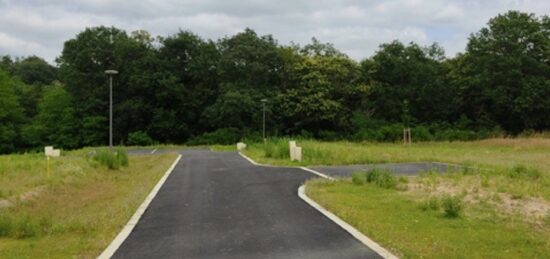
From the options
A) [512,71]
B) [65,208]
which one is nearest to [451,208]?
[65,208]

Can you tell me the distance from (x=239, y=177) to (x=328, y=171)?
3915 millimetres

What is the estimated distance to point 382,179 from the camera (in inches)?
661

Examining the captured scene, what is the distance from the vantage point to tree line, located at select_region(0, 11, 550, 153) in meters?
66.1

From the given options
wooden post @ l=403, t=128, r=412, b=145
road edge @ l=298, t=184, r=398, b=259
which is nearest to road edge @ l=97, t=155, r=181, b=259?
road edge @ l=298, t=184, r=398, b=259

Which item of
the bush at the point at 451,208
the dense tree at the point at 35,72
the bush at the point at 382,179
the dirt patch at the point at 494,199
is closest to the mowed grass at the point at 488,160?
the dirt patch at the point at 494,199

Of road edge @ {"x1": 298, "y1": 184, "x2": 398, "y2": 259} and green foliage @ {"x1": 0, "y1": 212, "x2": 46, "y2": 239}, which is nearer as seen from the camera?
road edge @ {"x1": 298, "y1": 184, "x2": 398, "y2": 259}

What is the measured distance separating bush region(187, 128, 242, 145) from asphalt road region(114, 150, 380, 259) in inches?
1955

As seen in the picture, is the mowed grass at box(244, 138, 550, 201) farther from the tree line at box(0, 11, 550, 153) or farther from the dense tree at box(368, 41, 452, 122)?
the dense tree at box(368, 41, 452, 122)

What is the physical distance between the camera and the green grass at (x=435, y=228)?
316 inches

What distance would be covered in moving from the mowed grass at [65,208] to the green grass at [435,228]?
4442mm

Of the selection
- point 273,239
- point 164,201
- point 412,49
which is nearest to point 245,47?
point 412,49

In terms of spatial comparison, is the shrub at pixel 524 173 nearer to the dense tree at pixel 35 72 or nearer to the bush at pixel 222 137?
the bush at pixel 222 137

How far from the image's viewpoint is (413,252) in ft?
26.3

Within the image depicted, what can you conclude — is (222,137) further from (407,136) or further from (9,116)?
(9,116)
